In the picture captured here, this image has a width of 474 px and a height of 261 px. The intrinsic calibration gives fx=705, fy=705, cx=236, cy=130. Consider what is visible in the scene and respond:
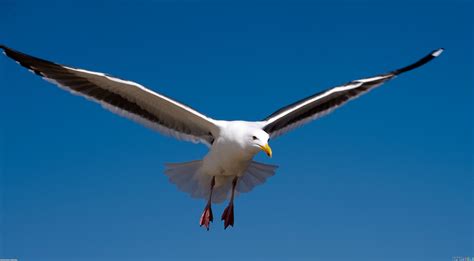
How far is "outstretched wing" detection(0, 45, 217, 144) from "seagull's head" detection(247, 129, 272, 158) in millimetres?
567

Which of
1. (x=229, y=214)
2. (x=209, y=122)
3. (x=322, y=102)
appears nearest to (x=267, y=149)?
(x=209, y=122)

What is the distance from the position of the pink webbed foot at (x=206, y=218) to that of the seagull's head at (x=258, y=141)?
1.09m

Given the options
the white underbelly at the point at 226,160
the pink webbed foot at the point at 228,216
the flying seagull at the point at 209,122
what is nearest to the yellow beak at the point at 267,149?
the flying seagull at the point at 209,122

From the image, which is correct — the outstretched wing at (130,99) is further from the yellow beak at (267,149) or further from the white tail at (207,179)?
the yellow beak at (267,149)

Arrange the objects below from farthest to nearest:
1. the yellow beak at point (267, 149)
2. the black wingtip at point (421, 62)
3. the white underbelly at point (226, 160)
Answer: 1. the black wingtip at point (421, 62)
2. the white underbelly at point (226, 160)
3. the yellow beak at point (267, 149)

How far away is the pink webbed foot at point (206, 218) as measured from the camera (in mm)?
7352

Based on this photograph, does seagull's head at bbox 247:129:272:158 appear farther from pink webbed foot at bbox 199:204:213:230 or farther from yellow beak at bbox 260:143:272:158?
pink webbed foot at bbox 199:204:213:230

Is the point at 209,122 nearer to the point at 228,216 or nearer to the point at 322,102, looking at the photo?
the point at 228,216

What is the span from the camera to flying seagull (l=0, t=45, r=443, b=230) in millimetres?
6859

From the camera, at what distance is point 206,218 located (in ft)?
24.2

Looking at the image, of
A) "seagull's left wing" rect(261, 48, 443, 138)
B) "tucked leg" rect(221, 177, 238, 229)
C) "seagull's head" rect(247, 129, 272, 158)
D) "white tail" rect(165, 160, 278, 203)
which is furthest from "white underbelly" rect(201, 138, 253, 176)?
"seagull's left wing" rect(261, 48, 443, 138)

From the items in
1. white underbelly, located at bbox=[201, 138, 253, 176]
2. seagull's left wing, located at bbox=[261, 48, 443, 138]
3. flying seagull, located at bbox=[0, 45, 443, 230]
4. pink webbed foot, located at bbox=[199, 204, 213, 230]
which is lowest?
pink webbed foot, located at bbox=[199, 204, 213, 230]

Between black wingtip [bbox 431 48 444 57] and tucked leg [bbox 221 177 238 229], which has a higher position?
black wingtip [bbox 431 48 444 57]

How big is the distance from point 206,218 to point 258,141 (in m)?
1.23
